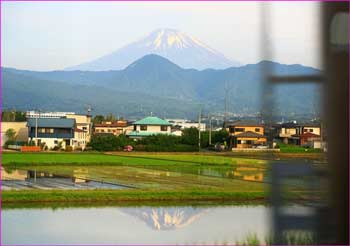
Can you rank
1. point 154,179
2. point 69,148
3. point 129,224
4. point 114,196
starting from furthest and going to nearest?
point 69,148 → point 154,179 → point 114,196 → point 129,224

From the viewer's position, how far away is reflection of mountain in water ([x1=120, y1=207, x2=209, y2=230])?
7888 millimetres

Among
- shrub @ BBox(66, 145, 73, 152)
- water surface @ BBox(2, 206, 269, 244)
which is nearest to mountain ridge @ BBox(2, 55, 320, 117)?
shrub @ BBox(66, 145, 73, 152)

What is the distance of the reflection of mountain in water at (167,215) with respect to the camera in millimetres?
7888

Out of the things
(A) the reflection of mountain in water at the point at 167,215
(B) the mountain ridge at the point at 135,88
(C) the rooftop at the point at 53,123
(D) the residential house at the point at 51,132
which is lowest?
(A) the reflection of mountain in water at the point at 167,215

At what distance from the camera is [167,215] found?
8.84m

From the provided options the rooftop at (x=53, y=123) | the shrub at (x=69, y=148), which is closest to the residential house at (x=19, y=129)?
the rooftop at (x=53, y=123)

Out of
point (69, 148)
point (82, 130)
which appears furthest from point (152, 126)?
point (69, 148)

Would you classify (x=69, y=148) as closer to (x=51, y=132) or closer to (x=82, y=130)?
(x=51, y=132)

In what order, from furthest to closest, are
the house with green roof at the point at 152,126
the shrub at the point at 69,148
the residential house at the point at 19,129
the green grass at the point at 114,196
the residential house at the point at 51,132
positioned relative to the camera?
1. the house with green roof at the point at 152,126
2. the residential house at the point at 19,129
3. the residential house at the point at 51,132
4. the shrub at the point at 69,148
5. the green grass at the point at 114,196

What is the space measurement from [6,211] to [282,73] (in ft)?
26.6

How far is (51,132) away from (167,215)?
19.7 meters

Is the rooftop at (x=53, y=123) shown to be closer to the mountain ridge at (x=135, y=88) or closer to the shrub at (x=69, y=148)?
the shrub at (x=69, y=148)

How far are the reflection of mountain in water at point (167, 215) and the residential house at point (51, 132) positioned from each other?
18733 millimetres

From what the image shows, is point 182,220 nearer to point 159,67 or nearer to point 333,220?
point 333,220
